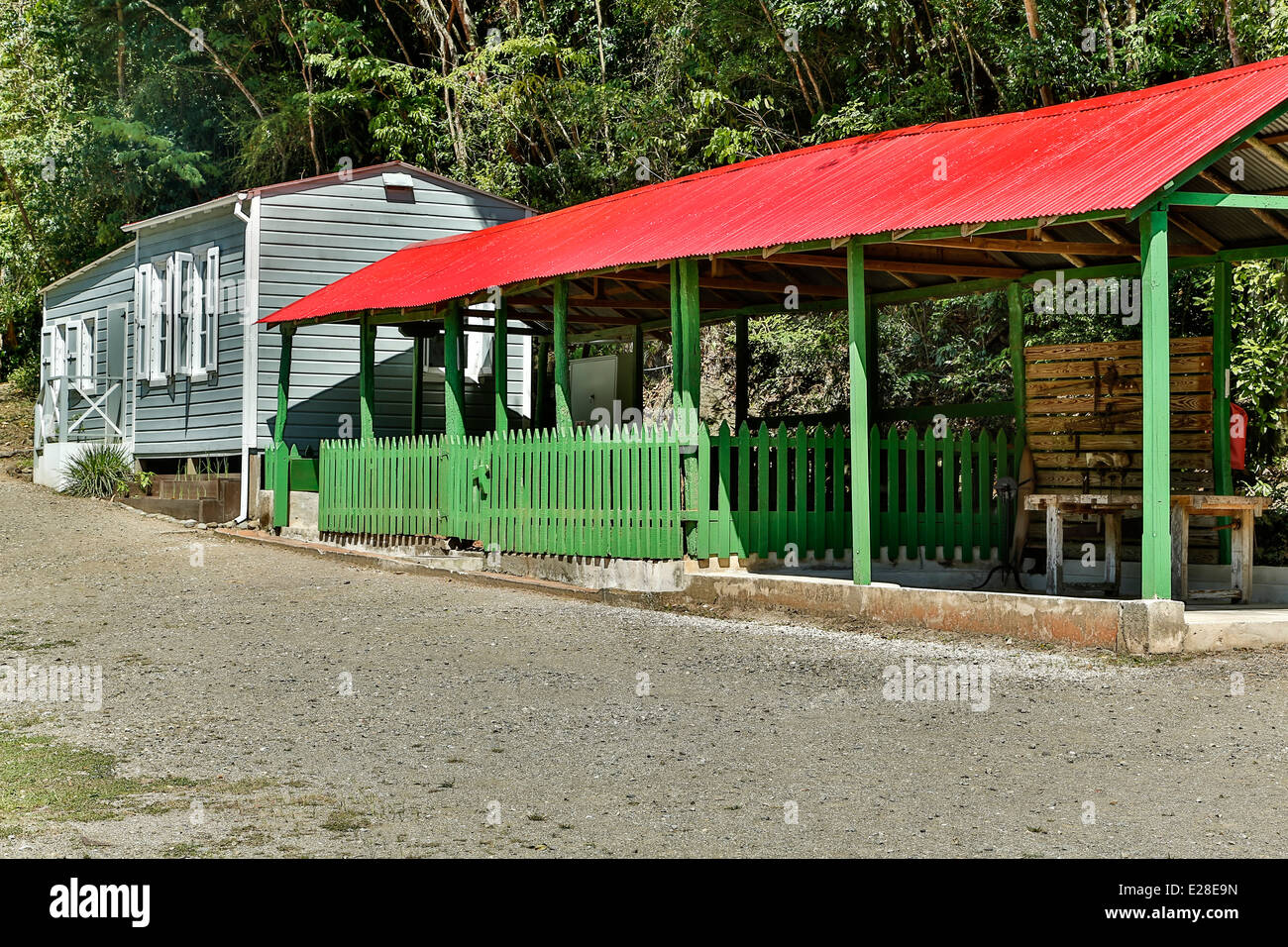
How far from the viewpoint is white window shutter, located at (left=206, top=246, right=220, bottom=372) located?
67.2 feet

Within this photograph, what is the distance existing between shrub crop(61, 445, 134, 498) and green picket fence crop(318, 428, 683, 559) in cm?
597

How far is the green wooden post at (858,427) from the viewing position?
11148 mm

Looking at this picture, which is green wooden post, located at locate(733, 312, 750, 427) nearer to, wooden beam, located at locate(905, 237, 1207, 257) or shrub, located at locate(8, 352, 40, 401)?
wooden beam, located at locate(905, 237, 1207, 257)

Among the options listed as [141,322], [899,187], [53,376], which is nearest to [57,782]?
[899,187]

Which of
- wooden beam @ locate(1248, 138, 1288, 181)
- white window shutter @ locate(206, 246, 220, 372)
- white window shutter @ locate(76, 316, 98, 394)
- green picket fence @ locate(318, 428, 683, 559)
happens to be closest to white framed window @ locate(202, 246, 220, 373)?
white window shutter @ locate(206, 246, 220, 372)

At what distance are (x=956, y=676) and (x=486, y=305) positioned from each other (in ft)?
37.0

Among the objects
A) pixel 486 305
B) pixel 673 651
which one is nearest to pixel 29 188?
pixel 486 305

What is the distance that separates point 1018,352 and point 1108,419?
4.20ft

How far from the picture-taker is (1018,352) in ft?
43.5

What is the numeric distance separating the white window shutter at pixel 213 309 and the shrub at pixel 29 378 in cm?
1610

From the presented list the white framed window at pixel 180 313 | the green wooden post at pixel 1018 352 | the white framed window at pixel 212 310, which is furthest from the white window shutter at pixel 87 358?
the green wooden post at pixel 1018 352

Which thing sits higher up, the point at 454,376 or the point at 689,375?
the point at 454,376

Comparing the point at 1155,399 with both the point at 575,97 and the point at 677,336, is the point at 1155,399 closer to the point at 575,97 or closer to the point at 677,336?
the point at 677,336

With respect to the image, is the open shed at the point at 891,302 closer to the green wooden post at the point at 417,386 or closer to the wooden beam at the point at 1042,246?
the wooden beam at the point at 1042,246
